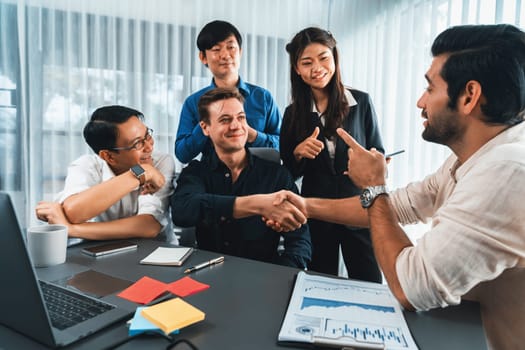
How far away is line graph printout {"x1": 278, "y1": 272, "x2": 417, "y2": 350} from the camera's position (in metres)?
0.72

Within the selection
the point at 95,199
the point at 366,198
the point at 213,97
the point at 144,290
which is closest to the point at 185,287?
the point at 144,290

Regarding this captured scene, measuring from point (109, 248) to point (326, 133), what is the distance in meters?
1.22

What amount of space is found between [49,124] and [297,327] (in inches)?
126

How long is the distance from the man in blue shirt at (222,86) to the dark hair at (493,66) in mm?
1212

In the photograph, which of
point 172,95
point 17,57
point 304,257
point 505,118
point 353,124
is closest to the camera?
point 505,118

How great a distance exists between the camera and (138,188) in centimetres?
169

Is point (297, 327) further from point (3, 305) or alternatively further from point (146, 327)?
point (3, 305)

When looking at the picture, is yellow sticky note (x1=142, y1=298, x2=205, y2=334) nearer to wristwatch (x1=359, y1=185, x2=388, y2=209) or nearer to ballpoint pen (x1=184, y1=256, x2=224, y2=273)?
ballpoint pen (x1=184, y1=256, x2=224, y2=273)

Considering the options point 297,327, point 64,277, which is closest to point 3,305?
point 64,277

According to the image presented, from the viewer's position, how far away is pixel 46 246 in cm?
114

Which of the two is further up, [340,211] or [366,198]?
[366,198]

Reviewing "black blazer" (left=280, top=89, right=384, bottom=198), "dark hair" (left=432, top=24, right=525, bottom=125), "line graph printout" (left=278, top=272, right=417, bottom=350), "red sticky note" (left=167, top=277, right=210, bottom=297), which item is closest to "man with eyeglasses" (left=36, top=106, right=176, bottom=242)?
"red sticky note" (left=167, top=277, right=210, bottom=297)

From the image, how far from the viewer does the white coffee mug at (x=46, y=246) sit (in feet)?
3.71

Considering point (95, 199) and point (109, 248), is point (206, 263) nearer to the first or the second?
point (109, 248)
